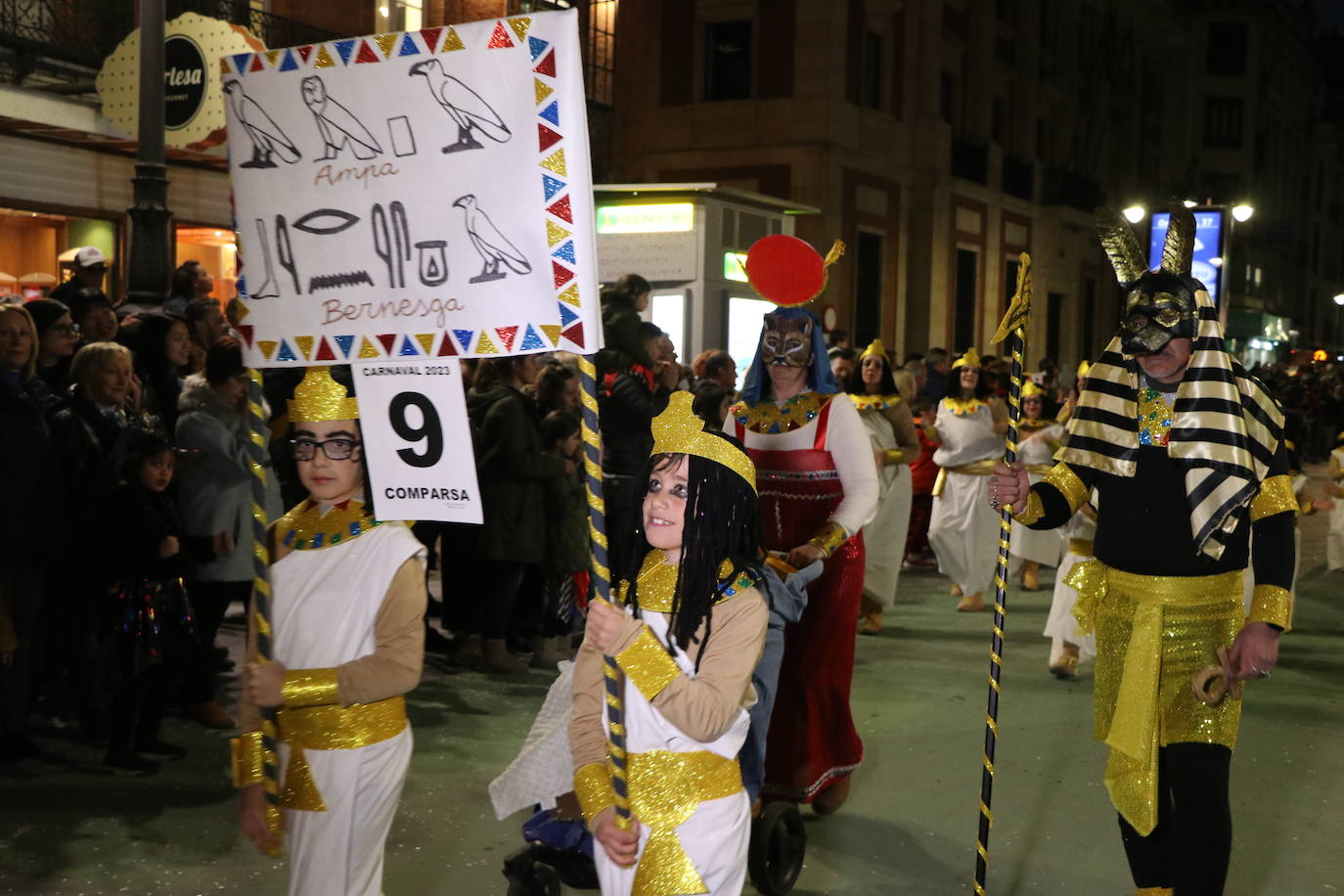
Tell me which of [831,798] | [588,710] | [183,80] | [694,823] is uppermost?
[183,80]

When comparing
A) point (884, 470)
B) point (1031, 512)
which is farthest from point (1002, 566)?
point (884, 470)

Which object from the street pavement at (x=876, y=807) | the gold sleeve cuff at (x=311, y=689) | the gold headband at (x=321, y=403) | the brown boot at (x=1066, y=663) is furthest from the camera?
the brown boot at (x=1066, y=663)

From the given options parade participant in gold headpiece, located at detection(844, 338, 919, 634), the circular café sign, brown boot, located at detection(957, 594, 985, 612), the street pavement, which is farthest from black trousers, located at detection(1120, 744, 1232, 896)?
the circular café sign

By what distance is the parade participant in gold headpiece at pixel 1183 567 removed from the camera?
13.9ft

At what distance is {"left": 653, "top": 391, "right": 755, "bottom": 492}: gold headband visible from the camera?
3.51 metres

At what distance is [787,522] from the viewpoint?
228 inches

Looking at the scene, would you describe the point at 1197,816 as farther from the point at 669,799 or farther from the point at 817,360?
the point at 817,360

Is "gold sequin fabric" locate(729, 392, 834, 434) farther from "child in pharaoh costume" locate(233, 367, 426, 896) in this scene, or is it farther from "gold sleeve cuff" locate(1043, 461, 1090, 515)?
"child in pharaoh costume" locate(233, 367, 426, 896)

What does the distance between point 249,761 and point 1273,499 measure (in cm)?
298

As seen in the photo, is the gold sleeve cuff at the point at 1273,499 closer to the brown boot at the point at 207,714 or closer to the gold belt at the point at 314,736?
the gold belt at the point at 314,736

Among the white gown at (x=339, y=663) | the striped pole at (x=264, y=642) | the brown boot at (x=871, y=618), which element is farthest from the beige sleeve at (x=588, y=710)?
the brown boot at (x=871, y=618)

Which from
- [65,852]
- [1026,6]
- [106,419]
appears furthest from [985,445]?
[1026,6]

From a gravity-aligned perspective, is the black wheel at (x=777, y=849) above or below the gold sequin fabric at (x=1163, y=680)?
below

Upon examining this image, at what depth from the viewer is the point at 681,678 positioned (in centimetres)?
335
